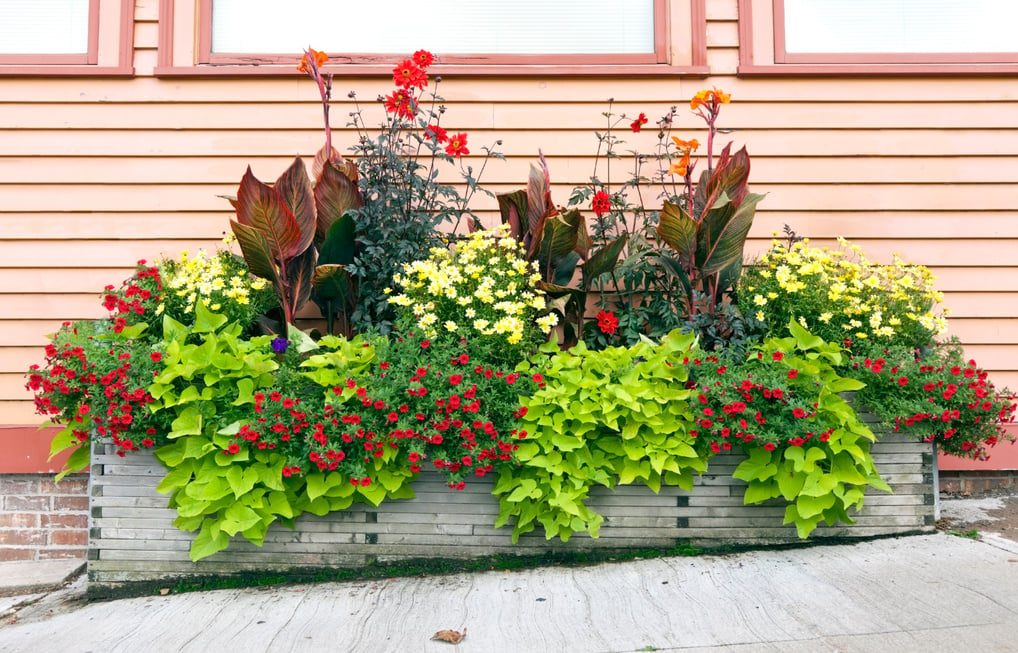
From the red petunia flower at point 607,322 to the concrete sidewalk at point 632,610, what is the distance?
1.00 metres

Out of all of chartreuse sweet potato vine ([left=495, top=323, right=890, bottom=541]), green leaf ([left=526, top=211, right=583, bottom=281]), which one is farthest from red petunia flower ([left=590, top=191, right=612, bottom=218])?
chartreuse sweet potato vine ([left=495, top=323, right=890, bottom=541])

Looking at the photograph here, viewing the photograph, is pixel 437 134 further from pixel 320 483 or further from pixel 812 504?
pixel 812 504

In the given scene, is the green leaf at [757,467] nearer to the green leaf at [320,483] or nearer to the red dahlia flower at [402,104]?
the green leaf at [320,483]

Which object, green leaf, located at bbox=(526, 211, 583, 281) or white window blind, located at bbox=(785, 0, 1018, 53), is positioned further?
white window blind, located at bbox=(785, 0, 1018, 53)

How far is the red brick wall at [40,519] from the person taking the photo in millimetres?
3385

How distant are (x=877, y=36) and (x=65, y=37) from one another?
402cm

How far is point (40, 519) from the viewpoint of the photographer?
11.1ft

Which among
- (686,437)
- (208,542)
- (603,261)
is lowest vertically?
(208,542)

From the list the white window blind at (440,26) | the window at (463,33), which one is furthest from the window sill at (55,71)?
the white window blind at (440,26)

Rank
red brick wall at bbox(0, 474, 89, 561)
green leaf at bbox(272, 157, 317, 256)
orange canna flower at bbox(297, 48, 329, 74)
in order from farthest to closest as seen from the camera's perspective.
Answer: red brick wall at bbox(0, 474, 89, 561), orange canna flower at bbox(297, 48, 329, 74), green leaf at bbox(272, 157, 317, 256)

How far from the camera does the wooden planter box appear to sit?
2.77m

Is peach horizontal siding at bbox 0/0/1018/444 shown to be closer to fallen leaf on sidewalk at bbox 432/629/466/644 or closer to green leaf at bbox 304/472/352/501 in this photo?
green leaf at bbox 304/472/352/501

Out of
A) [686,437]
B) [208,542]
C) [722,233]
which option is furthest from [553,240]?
[208,542]

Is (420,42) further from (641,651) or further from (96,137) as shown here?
(641,651)
